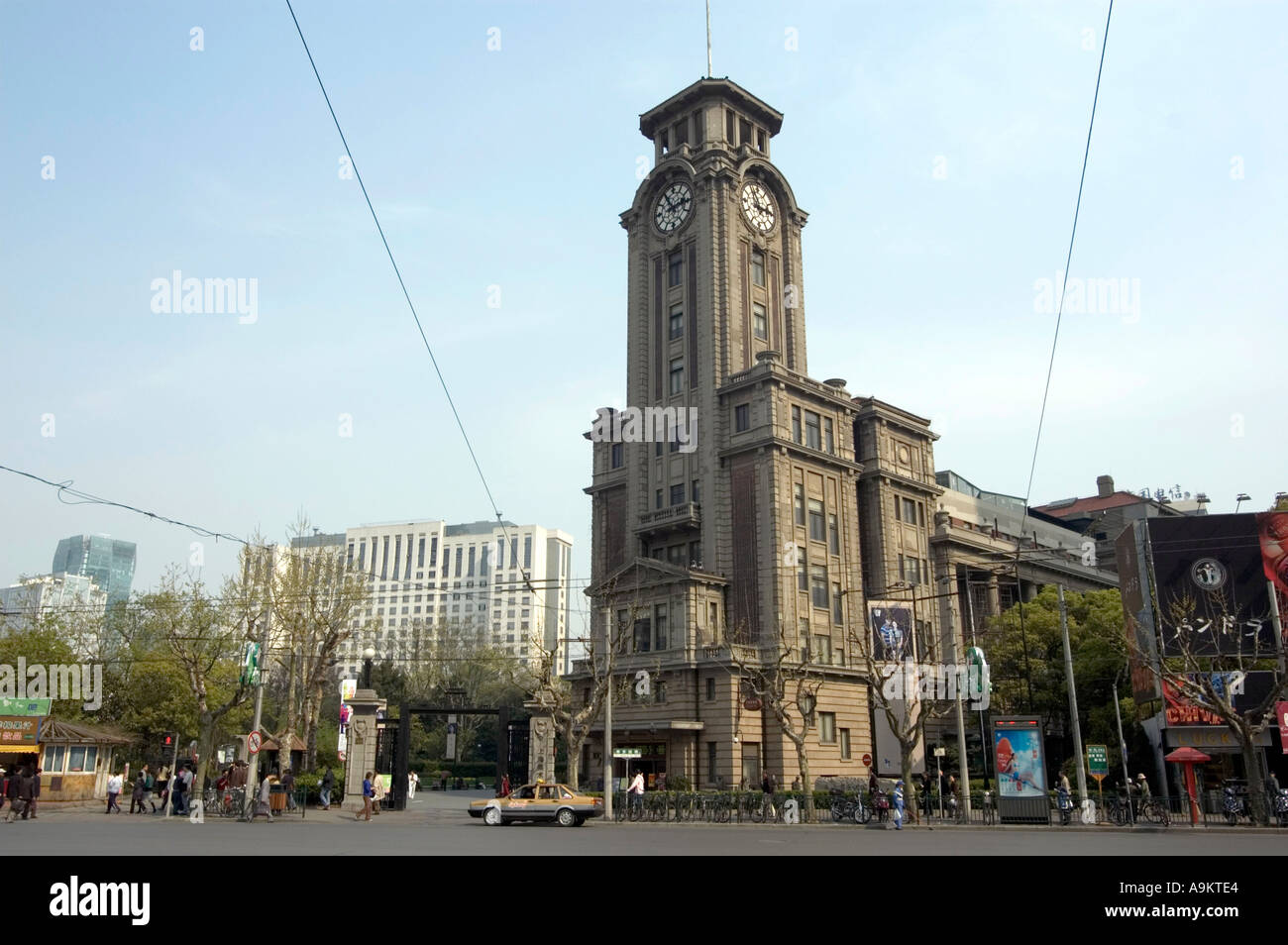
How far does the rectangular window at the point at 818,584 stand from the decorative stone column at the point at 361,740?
2917cm

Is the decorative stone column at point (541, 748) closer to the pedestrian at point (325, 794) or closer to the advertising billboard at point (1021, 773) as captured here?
the pedestrian at point (325, 794)

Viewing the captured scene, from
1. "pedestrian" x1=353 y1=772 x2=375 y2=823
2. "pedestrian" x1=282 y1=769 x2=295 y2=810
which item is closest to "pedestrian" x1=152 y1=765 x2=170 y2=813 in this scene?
"pedestrian" x1=282 y1=769 x2=295 y2=810

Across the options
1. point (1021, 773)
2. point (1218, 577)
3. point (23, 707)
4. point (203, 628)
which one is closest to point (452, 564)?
point (203, 628)

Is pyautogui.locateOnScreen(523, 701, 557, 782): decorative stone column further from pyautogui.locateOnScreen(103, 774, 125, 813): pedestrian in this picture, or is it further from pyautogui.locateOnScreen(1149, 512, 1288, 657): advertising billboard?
pyautogui.locateOnScreen(1149, 512, 1288, 657): advertising billboard

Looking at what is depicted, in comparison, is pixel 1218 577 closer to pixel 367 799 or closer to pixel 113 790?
pixel 367 799

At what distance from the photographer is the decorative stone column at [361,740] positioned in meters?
40.1

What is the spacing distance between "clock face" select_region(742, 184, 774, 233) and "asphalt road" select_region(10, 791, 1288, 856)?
48047mm

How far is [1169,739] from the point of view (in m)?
41.7

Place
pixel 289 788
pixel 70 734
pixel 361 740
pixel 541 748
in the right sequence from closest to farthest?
1. pixel 289 788
2. pixel 361 740
3. pixel 541 748
4. pixel 70 734

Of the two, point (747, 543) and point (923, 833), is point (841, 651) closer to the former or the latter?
point (747, 543)

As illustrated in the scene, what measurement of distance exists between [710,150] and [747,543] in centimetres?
2766

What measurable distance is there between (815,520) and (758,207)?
2395cm

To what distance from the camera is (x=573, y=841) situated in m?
23.4

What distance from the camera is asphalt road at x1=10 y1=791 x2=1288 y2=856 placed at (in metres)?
18.9
